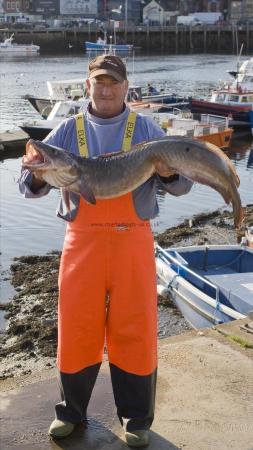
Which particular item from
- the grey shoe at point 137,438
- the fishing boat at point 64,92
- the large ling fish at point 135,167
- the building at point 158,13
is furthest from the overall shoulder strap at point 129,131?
the building at point 158,13

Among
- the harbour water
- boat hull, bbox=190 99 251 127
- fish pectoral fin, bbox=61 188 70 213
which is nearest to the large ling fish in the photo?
fish pectoral fin, bbox=61 188 70 213

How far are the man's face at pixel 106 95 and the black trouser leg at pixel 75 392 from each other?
4.71 ft

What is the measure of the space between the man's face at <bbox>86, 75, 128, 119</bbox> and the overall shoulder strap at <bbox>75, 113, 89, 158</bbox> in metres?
0.09

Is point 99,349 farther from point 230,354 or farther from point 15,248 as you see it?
point 15,248

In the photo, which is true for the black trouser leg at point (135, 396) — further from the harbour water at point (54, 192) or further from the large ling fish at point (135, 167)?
the harbour water at point (54, 192)

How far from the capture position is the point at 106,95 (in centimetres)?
361

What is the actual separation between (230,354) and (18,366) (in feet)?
12.2

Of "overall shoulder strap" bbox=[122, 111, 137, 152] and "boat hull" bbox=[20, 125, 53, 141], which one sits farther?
"boat hull" bbox=[20, 125, 53, 141]

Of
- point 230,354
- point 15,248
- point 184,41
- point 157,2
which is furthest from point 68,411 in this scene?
point 157,2

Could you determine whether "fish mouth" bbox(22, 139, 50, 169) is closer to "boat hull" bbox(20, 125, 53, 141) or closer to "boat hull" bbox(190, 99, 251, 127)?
"boat hull" bbox(20, 125, 53, 141)

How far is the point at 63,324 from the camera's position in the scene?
3736 millimetres

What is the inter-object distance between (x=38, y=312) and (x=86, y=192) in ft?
21.5

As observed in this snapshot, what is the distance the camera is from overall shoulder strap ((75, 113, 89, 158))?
3680 mm

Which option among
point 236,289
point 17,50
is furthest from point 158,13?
point 236,289
